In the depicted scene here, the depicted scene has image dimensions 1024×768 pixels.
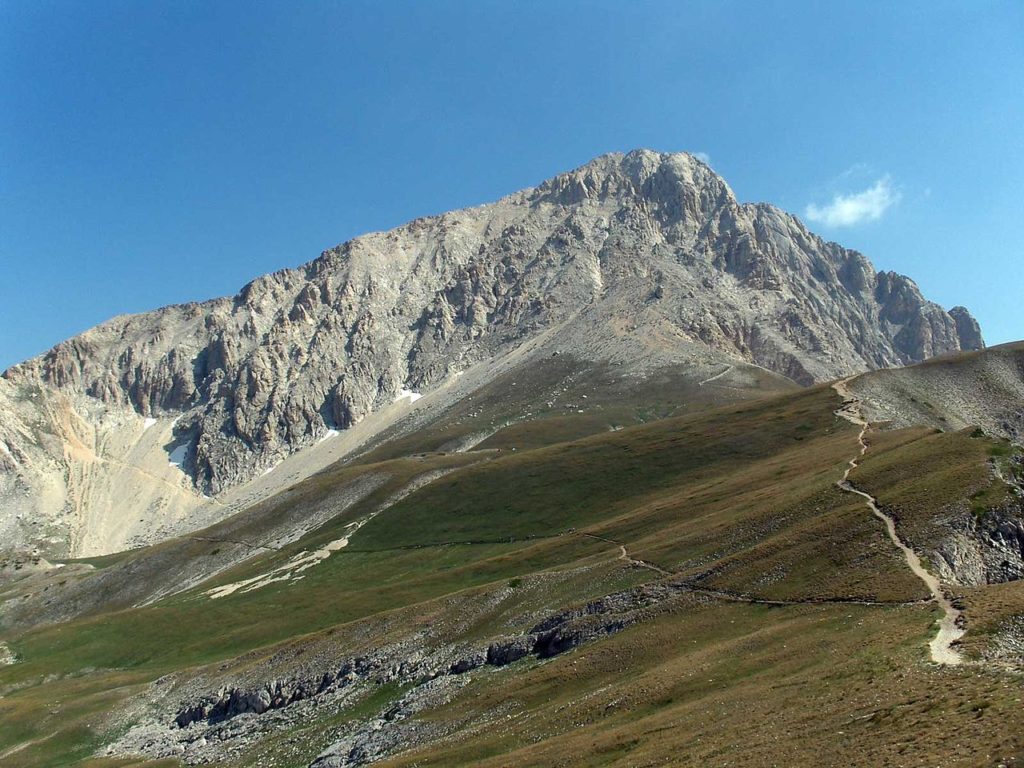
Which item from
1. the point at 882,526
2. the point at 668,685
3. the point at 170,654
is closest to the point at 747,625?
the point at 668,685

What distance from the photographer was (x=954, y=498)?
6081 cm

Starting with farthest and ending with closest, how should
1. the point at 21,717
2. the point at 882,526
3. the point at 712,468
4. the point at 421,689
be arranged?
the point at 712,468
the point at 21,717
the point at 421,689
the point at 882,526

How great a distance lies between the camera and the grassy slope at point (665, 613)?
3388cm

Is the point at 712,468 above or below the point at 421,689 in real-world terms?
above

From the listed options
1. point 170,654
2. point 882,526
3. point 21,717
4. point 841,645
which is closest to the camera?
point 841,645

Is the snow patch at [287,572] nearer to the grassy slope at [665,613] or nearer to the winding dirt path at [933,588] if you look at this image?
the grassy slope at [665,613]

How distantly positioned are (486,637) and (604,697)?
23.1m

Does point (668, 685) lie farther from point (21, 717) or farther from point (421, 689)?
point (21, 717)

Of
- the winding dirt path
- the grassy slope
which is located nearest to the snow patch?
the grassy slope

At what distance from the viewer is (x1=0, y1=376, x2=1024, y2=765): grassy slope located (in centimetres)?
3388

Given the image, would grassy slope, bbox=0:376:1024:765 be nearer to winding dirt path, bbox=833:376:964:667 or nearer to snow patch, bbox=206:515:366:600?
winding dirt path, bbox=833:376:964:667

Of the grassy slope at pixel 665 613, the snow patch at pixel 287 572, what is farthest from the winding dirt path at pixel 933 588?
the snow patch at pixel 287 572

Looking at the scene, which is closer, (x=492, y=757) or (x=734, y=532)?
(x=492, y=757)

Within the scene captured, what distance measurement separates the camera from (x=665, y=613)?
194 ft
